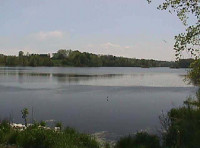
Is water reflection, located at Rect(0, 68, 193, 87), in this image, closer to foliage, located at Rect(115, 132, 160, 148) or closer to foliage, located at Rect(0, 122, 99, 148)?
foliage, located at Rect(115, 132, 160, 148)

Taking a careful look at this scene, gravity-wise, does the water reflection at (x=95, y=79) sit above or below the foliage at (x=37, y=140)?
below

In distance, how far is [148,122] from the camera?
17.1 m

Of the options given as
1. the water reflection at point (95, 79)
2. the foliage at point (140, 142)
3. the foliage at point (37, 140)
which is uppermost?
the foliage at point (37, 140)

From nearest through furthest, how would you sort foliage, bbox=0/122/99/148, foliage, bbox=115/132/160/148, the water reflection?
foliage, bbox=0/122/99/148
foliage, bbox=115/132/160/148
the water reflection

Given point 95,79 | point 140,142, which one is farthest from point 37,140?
point 95,79

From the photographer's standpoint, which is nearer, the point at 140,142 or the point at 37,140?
the point at 37,140

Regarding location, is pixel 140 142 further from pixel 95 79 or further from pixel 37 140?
→ pixel 95 79

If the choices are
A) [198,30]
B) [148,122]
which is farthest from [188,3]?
[148,122]

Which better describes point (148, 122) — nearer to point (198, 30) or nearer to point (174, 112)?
point (174, 112)

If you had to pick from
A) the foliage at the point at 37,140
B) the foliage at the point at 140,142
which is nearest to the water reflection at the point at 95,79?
the foliage at the point at 140,142

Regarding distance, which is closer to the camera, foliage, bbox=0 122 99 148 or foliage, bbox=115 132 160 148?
foliage, bbox=0 122 99 148

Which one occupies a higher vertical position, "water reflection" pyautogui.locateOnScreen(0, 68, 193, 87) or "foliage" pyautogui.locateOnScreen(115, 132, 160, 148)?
"foliage" pyautogui.locateOnScreen(115, 132, 160, 148)

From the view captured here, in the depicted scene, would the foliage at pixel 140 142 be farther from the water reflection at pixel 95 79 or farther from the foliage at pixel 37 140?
the water reflection at pixel 95 79

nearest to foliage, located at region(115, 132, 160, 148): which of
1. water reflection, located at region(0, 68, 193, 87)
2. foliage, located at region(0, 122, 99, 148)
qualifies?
foliage, located at region(0, 122, 99, 148)
